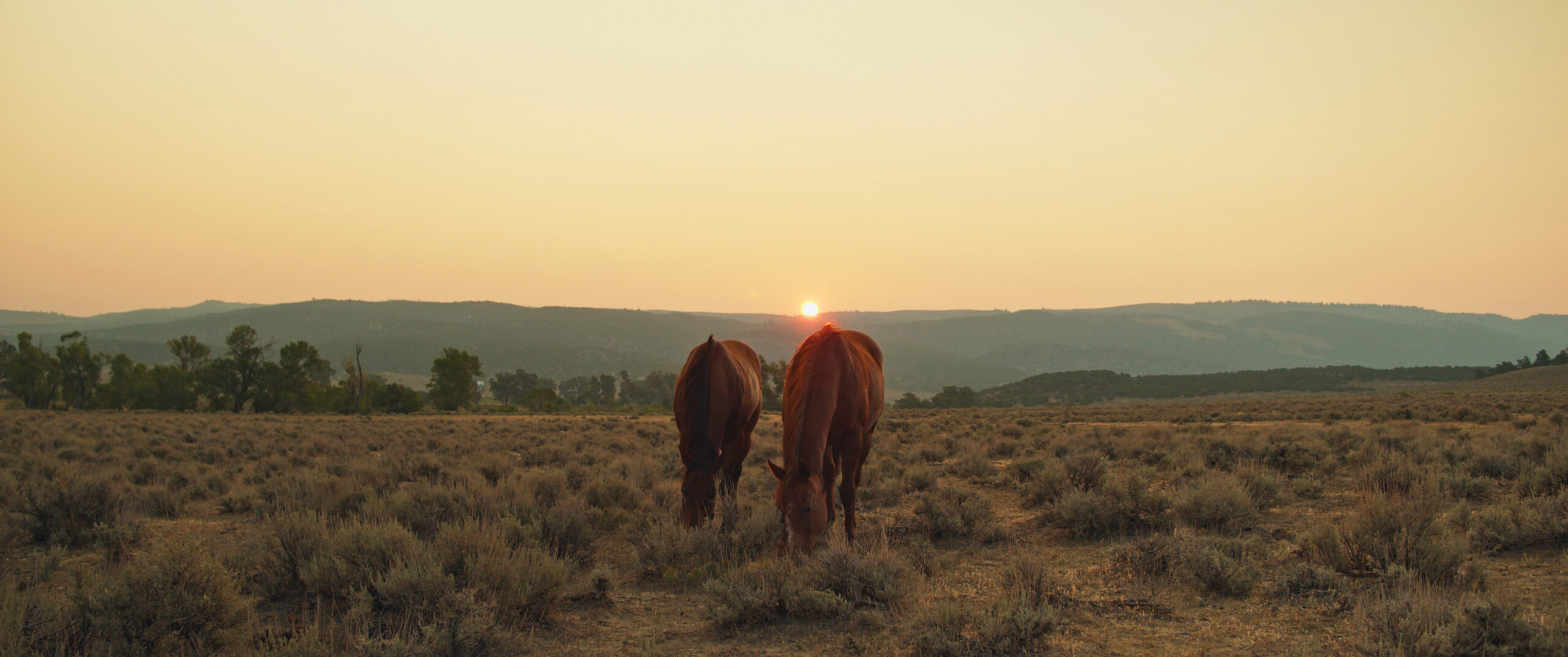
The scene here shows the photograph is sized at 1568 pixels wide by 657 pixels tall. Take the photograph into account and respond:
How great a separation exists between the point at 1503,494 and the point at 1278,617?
6418 mm

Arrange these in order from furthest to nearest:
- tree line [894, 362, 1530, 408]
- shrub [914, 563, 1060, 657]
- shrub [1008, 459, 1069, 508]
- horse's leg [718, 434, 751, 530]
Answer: tree line [894, 362, 1530, 408], shrub [1008, 459, 1069, 508], horse's leg [718, 434, 751, 530], shrub [914, 563, 1060, 657]

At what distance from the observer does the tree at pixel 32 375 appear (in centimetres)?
4944

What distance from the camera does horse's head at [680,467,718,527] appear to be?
696 cm

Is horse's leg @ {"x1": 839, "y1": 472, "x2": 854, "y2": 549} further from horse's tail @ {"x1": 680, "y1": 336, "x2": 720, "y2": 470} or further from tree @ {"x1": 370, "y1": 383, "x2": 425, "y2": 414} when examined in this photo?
tree @ {"x1": 370, "y1": 383, "x2": 425, "y2": 414}

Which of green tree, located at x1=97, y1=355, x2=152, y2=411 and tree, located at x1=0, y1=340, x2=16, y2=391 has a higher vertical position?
tree, located at x1=0, y1=340, x2=16, y2=391

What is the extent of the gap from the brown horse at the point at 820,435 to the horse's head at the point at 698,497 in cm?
73

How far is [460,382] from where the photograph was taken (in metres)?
59.2

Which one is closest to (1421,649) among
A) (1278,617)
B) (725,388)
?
(1278,617)

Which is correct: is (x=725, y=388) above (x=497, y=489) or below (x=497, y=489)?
above

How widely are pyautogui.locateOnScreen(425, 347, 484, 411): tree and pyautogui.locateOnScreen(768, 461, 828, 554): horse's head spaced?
5919cm

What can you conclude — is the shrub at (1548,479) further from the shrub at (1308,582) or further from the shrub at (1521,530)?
the shrub at (1308,582)

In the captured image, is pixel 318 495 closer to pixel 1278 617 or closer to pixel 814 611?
pixel 814 611

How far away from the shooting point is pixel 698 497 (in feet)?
22.9

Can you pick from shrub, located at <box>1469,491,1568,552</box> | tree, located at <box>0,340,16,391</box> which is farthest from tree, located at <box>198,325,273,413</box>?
shrub, located at <box>1469,491,1568,552</box>
